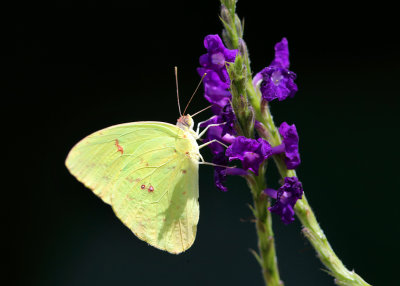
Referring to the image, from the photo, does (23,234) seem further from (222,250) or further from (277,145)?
(277,145)

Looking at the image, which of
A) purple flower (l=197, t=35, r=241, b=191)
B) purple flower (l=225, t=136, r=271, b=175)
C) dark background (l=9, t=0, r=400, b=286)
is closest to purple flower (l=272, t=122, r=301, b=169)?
purple flower (l=225, t=136, r=271, b=175)

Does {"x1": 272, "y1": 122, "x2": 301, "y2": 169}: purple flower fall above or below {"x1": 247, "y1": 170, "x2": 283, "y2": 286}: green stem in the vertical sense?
above

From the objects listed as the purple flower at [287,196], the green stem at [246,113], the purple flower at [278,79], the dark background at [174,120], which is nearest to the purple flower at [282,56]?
the purple flower at [278,79]

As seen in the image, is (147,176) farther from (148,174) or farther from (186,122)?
(186,122)

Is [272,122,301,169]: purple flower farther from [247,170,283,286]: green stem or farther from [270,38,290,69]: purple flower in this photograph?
[270,38,290,69]: purple flower

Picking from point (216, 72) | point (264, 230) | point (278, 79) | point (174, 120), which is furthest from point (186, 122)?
point (174, 120)

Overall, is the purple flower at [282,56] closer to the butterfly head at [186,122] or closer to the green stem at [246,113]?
the green stem at [246,113]

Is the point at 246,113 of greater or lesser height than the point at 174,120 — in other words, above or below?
above
